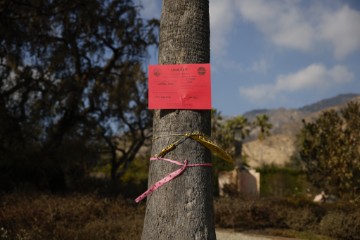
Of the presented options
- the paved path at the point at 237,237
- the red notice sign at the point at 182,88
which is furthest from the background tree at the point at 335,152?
the red notice sign at the point at 182,88

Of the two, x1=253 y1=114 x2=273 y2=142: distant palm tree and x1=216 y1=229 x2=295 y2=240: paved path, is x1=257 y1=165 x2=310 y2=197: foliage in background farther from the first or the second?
x1=253 y1=114 x2=273 y2=142: distant palm tree

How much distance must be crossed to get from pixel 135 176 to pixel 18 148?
24.3 ft

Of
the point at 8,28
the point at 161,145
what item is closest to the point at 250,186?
the point at 8,28

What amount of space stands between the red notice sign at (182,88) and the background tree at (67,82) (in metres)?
8.40

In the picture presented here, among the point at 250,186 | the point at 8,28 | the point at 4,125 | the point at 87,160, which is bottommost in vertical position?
the point at 250,186

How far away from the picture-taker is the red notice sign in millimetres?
3004

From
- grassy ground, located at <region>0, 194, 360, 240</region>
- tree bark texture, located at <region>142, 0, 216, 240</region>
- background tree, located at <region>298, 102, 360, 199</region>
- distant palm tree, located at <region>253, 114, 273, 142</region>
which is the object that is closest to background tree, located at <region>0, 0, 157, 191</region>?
grassy ground, located at <region>0, 194, 360, 240</region>

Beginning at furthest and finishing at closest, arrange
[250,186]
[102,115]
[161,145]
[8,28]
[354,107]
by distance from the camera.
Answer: [250,186], [102,115], [354,107], [8,28], [161,145]

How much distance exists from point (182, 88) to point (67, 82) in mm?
9563

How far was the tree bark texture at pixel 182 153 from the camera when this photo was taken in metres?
2.94

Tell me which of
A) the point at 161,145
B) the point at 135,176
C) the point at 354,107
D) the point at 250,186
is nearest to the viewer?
the point at 161,145

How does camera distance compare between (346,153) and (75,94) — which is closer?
(346,153)

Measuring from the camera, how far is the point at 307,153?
40.2 feet

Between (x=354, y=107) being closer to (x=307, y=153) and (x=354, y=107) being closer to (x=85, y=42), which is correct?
(x=307, y=153)
